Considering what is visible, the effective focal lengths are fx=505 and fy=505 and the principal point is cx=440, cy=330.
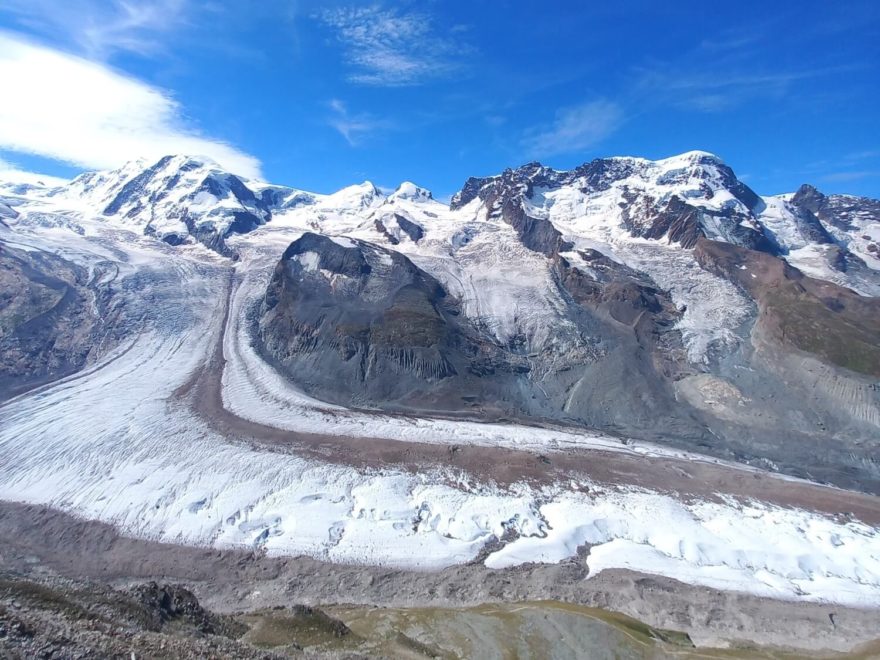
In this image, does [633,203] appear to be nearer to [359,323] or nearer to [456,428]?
[359,323]

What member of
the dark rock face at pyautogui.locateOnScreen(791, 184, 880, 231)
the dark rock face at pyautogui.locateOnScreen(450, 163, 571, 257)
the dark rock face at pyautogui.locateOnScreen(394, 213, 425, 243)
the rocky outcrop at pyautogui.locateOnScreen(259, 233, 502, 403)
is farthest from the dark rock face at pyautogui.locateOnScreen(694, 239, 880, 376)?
the dark rock face at pyautogui.locateOnScreen(791, 184, 880, 231)

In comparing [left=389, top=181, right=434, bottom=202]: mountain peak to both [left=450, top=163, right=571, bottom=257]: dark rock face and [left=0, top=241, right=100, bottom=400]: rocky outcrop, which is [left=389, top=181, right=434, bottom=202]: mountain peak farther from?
[left=0, top=241, right=100, bottom=400]: rocky outcrop

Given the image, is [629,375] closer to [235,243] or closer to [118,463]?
[118,463]

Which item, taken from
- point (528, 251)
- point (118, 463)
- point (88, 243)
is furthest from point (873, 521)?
point (88, 243)

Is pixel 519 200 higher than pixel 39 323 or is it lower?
higher

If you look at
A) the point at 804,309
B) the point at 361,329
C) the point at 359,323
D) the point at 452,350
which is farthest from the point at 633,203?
the point at 361,329

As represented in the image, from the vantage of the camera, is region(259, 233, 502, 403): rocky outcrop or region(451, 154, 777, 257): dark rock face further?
region(451, 154, 777, 257): dark rock face

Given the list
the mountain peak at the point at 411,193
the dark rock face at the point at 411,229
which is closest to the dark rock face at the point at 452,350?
the dark rock face at the point at 411,229

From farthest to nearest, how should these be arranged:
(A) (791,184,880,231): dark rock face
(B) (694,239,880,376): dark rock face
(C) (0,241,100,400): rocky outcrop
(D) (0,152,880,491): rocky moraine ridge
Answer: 1. (A) (791,184,880,231): dark rock face
2. (C) (0,241,100,400): rocky outcrop
3. (B) (694,239,880,376): dark rock face
4. (D) (0,152,880,491): rocky moraine ridge

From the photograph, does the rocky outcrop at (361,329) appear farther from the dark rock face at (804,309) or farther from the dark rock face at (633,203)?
the dark rock face at (633,203)
